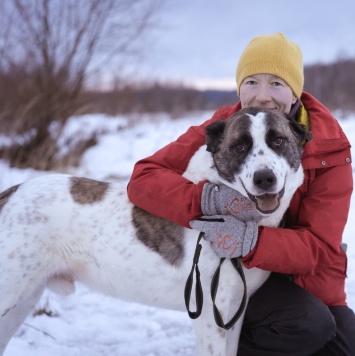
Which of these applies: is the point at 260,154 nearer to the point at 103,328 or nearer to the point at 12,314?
the point at 12,314

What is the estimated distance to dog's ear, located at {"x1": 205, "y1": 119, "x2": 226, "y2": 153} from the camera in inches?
87.0

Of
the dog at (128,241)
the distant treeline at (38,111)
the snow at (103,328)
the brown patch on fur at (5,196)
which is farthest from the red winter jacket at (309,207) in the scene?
the distant treeline at (38,111)

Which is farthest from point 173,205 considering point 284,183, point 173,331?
point 173,331

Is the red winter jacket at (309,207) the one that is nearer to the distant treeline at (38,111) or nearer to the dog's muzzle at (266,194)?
the dog's muzzle at (266,194)

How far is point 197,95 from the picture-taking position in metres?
17.8

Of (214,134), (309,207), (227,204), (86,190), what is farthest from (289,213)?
(86,190)

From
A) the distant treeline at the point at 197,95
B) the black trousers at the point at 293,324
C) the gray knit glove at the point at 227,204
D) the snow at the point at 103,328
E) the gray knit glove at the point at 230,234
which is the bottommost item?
the snow at the point at 103,328

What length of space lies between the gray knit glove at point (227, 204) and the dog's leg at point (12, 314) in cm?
99

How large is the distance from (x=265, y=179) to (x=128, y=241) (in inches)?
Result: 31.4

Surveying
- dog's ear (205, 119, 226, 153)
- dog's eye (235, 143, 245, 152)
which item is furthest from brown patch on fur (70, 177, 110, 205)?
dog's eye (235, 143, 245, 152)

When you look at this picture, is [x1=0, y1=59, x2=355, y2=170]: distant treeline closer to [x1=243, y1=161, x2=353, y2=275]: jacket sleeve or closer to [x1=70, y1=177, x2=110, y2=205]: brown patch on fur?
[x1=70, y1=177, x2=110, y2=205]: brown patch on fur

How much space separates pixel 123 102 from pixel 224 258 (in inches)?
311

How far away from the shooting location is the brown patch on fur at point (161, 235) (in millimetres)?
2254

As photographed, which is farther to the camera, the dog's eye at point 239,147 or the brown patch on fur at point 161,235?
the brown patch on fur at point 161,235
